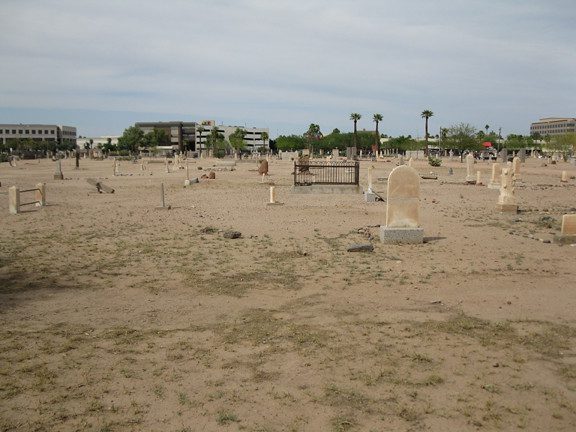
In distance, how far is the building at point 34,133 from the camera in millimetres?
163125

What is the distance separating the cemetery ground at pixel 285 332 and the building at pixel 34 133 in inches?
6322

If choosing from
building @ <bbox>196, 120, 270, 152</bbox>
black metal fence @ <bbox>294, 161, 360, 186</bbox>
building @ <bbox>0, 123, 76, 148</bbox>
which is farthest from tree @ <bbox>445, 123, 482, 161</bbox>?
building @ <bbox>0, 123, 76, 148</bbox>

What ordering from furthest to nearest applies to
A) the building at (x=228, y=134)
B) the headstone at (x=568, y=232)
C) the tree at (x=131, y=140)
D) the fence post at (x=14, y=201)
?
the building at (x=228, y=134) → the tree at (x=131, y=140) → the fence post at (x=14, y=201) → the headstone at (x=568, y=232)

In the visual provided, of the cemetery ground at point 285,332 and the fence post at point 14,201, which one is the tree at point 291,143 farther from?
the cemetery ground at point 285,332

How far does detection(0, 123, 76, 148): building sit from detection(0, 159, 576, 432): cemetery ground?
16058cm

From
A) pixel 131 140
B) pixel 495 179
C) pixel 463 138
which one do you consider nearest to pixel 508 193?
pixel 495 179

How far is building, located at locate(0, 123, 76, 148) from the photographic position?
163125mm

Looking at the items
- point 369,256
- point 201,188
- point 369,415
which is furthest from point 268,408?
point 201,188

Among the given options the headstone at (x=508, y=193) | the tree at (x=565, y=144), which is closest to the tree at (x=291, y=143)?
the tree at (x=565, y=144)

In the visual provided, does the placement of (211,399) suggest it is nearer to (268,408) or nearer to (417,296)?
(268,408)

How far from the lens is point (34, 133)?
16950 centimetres

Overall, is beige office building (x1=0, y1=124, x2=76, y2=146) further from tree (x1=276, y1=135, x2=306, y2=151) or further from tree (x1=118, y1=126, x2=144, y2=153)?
tree (x1=276, y1=135, x2=306, y2=151)

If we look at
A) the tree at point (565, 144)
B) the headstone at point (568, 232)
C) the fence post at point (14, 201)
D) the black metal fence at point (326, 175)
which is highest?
the tree at point (565, 144)

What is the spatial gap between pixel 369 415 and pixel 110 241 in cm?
961
